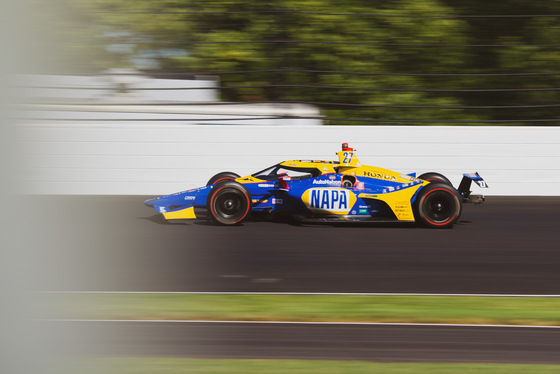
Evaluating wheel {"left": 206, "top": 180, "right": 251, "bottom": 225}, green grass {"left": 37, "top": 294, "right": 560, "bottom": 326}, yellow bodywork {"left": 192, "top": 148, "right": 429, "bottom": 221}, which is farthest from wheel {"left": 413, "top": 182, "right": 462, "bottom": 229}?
green grass {"left": 37, "top": 294, "right": 560, "bottom": 326}

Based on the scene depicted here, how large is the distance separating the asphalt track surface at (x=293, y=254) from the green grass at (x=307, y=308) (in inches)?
12.8

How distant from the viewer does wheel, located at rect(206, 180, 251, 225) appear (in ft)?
30.8

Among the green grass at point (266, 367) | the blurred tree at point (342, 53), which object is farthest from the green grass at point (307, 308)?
the blurred tree at point (342, 53)

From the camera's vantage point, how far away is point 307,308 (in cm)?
566

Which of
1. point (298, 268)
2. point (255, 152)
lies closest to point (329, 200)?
point (298, 268)

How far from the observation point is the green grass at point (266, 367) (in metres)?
4.16

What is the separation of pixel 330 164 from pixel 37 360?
7.02m

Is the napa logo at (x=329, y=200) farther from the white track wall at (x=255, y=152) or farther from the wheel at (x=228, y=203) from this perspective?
the white track wall at (x=255, y=152)

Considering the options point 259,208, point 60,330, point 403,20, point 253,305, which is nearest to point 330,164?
point 259,208

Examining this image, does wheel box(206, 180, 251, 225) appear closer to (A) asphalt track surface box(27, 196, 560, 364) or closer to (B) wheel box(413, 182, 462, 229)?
(A) asphalt track surface box(27, 196, 560, 364)

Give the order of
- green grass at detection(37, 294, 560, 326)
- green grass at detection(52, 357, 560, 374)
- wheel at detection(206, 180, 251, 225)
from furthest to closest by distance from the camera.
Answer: wheel at detection(206, 180, 251, 225)
green grass at detection(37, 294, 560, 326)
green grass at detection(52, 357, 560, 374)

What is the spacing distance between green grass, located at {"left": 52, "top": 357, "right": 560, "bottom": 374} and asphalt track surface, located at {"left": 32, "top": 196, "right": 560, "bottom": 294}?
1.25m

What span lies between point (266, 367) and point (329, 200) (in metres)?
5.11

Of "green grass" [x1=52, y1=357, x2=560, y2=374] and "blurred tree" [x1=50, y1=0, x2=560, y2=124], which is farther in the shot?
"blurred tree" [x1=50, y1=0, x2=560, y2=124]
